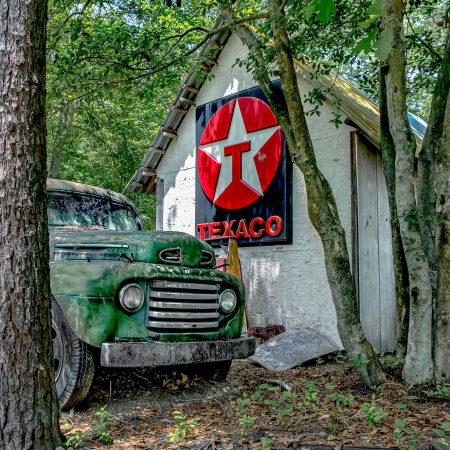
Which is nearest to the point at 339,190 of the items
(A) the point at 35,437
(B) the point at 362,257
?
(B) the point at 362,257

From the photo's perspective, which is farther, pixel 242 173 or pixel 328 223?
pixel 242 173

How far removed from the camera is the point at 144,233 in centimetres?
544

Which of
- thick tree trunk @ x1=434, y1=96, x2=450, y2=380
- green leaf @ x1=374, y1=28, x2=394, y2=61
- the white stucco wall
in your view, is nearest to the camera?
green leaf @ x1=374, y1=28, x2=394, y2=61

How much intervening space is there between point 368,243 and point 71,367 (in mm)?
5211

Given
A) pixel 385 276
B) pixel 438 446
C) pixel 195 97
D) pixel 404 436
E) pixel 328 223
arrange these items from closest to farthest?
pixel 438 446
pixel 404 436
pixel 328 223
pixel 385 276
pixel 195 97

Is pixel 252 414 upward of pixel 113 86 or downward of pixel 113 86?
downward

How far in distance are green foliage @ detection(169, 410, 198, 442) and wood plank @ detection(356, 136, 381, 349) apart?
440cm

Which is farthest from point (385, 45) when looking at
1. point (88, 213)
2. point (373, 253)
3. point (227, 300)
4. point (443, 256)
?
point (373, 253)

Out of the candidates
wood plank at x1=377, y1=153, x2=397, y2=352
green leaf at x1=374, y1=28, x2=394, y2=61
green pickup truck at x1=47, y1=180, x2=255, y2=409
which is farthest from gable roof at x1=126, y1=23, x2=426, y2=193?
green leaf at x1=374, y1=28, x2=394, y2=61

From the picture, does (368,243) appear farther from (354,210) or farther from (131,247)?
(131,247)

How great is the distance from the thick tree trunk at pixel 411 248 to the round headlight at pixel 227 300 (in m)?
1.78

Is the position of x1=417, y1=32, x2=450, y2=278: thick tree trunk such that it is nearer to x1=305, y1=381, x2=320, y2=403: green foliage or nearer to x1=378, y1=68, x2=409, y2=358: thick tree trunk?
x1=378, y1=68, x2=409, y2=358: thick tree trunk

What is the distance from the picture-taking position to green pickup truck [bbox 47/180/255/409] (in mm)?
4660

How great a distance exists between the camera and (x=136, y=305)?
4820mm
